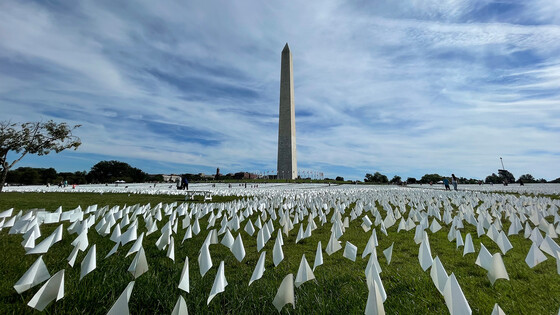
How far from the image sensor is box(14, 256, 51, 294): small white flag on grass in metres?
2.39

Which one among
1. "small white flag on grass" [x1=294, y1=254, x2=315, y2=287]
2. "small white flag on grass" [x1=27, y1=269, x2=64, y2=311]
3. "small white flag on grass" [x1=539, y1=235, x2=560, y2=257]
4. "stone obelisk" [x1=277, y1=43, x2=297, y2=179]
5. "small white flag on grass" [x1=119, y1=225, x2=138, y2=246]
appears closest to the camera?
"small white flag on grass" [x1=27, y1=269, x2=64, y2=311]

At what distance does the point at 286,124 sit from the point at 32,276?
43398 mm

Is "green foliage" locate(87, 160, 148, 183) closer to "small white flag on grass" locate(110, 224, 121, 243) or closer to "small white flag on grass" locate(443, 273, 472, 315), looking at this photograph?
"small white flag on grass" locate(110, 224, 121, 243)

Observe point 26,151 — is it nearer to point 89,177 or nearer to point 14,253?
point 14,253

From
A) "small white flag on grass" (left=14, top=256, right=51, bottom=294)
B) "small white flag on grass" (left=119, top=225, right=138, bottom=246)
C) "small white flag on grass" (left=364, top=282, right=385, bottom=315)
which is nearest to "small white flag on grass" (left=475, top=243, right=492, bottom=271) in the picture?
"small white flag on grass" (left=364, top=282, right=385, bottom=315)

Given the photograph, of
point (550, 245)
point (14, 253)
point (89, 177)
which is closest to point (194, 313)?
point (14, 253)

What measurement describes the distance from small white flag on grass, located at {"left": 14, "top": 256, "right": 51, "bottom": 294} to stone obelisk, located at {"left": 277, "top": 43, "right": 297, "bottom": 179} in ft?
140

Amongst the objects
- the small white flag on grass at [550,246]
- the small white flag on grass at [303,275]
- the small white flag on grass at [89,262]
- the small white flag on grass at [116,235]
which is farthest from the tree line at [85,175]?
the small white flag on grass at [550,246]

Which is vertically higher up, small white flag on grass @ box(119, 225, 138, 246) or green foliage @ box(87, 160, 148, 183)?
green foliage @ box(87, 160, 148, 183)

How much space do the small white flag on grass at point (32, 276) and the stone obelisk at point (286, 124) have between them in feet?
140

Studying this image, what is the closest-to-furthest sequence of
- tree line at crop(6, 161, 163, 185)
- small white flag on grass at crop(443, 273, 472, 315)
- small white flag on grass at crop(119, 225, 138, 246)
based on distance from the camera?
small white flag on grass at crop(443, 273, 472, 315) → small white flag on grass at crop(119, 225, 138, 246) → tree line at crop(6, 161, 163, 185)

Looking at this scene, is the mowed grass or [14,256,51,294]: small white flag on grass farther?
the mowed grass

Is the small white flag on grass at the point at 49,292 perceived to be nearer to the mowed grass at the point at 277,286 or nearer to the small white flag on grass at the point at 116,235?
the mowed grass at the point at 277,286

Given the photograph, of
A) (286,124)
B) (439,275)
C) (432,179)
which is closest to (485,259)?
(439,275)
